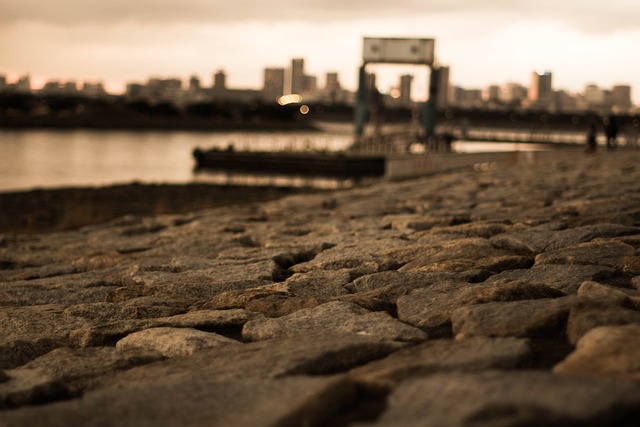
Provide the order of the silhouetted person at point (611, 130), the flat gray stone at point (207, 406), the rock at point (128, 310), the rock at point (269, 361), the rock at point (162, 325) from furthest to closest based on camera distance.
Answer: the silhouetted person at point (611, 130)
the rock at point (128, 310)
the rock at point (162, 325)
the rock at point (269, 361)
the flat gray stone at point (207, 406)

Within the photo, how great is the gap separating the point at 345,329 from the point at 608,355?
1213 mm

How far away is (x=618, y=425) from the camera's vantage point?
196cm

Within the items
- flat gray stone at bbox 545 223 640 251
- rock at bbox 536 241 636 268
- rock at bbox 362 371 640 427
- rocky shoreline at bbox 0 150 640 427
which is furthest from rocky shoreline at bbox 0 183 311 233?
rock at bbox 362 371 640 427

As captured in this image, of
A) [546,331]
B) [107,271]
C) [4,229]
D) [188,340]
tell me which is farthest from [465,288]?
[4,229]

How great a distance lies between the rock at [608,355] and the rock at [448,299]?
77cm

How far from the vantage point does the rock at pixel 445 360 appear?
2486 mm

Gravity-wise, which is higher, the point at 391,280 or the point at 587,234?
the point at 587,234

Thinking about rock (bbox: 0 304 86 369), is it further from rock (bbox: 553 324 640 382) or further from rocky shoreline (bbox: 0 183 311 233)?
rocky shoreline (bbox: 0 183 311 233)

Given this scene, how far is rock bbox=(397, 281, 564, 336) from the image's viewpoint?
11.1ft

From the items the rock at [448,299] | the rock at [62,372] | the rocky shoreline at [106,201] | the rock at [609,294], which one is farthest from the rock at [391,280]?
the rocky shoreline at [106,201]

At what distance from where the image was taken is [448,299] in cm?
368

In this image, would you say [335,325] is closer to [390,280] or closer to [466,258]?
[390,280]

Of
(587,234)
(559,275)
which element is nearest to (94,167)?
(587,234)

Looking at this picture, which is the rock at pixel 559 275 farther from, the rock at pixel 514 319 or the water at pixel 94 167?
the water at pixel 94 167
